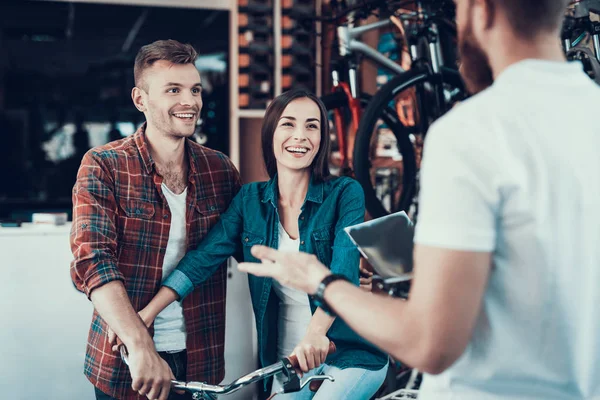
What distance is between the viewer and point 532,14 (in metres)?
0.77

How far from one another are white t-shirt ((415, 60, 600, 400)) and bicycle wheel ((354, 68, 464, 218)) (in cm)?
210

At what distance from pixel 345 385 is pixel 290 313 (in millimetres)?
240

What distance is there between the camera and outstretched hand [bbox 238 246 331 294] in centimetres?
86

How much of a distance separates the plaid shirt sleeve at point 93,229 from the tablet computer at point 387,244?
30.2 inches

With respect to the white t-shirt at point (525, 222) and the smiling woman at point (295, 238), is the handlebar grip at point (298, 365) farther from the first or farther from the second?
the white t-shirt at point (525, 222)

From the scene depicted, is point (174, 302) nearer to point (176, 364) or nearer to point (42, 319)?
point (176, 364)

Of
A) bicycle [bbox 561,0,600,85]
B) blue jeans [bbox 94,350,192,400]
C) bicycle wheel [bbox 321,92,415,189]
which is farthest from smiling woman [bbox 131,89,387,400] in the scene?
bicycle wheel [bbox 321,92,415,189]

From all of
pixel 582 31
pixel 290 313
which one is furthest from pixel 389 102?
pixel 290 313

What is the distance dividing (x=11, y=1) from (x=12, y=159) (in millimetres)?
916

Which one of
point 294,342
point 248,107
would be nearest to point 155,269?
point 294,342

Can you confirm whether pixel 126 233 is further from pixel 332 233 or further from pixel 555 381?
pixel 555 381

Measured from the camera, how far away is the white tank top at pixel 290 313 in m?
1.69

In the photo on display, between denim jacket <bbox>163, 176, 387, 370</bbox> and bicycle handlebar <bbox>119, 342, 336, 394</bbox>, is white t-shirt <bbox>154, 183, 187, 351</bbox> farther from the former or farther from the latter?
bicycle handlebar <bbox>119, 342, 336, 394</bbox>

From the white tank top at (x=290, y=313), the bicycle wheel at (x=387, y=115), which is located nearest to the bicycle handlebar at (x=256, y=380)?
the white tank top at (x=290, y=313)
